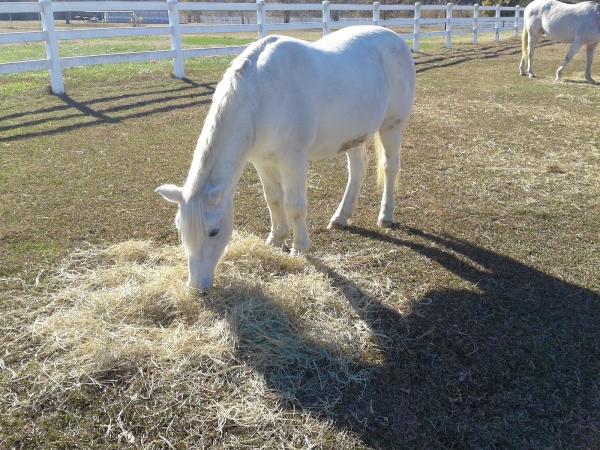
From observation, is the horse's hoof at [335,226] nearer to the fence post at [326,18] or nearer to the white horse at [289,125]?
the white horse at [289,125]

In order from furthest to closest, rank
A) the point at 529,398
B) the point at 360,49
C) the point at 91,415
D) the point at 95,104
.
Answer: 1. the point at 95,104
2. the point at 360,49
3. the point at 529,398
4. the point at 91,415

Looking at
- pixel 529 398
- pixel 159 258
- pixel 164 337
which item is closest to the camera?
→ pixel 529 398

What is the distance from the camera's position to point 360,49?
415 centimetres

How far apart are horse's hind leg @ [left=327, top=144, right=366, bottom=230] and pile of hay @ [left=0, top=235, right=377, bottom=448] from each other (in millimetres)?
966

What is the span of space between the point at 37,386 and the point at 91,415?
A: 0.39 meters

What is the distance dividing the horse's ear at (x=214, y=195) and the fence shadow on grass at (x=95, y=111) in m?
5.42

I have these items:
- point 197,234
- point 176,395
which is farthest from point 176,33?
point 176,395

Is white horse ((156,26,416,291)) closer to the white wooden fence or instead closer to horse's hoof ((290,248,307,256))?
horse's hoof ((290,248,307,256))

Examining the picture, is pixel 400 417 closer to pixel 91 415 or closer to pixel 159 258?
pixel 91 415

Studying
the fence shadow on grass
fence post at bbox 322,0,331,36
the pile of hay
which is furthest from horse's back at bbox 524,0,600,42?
the pile of hay

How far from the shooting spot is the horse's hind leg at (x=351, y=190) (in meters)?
4.61

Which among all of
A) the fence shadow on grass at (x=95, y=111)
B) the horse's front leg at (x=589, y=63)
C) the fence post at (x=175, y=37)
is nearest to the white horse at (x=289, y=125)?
the fence shadow on grass at (x=95, y=111)

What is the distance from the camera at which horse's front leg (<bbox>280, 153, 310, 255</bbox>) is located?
3479 mm

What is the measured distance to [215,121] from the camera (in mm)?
2992
